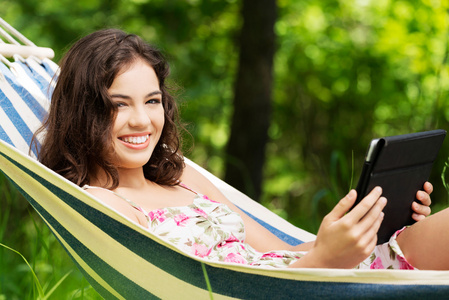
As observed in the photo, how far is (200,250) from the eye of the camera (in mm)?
1646

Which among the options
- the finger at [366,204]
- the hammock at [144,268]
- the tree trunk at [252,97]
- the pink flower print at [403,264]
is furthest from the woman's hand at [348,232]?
the tree trunk at [252,97]

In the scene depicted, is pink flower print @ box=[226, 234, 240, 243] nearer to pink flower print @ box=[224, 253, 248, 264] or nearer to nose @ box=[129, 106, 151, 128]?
pink flower print @ box=[224, 253, 248, 264]

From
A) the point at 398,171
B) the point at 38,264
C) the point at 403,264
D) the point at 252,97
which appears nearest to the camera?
the point at 398,171

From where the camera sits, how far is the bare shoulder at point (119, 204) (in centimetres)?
163

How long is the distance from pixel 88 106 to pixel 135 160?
0.22 m

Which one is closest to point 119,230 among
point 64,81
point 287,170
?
point 64,81

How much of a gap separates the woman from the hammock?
0.13 metres

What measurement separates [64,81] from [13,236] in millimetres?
1323

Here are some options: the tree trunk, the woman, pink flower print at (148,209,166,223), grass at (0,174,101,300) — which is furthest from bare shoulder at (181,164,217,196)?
the tree trunk

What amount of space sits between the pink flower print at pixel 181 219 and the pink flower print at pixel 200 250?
0.08 metres

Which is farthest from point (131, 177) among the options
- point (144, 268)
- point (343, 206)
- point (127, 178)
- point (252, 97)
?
point (252, 97)

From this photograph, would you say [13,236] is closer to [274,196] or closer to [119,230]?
[119,230]

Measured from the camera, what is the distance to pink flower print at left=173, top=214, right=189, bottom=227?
1.70 m

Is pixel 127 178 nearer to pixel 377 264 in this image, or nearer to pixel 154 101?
pixel 154 101
